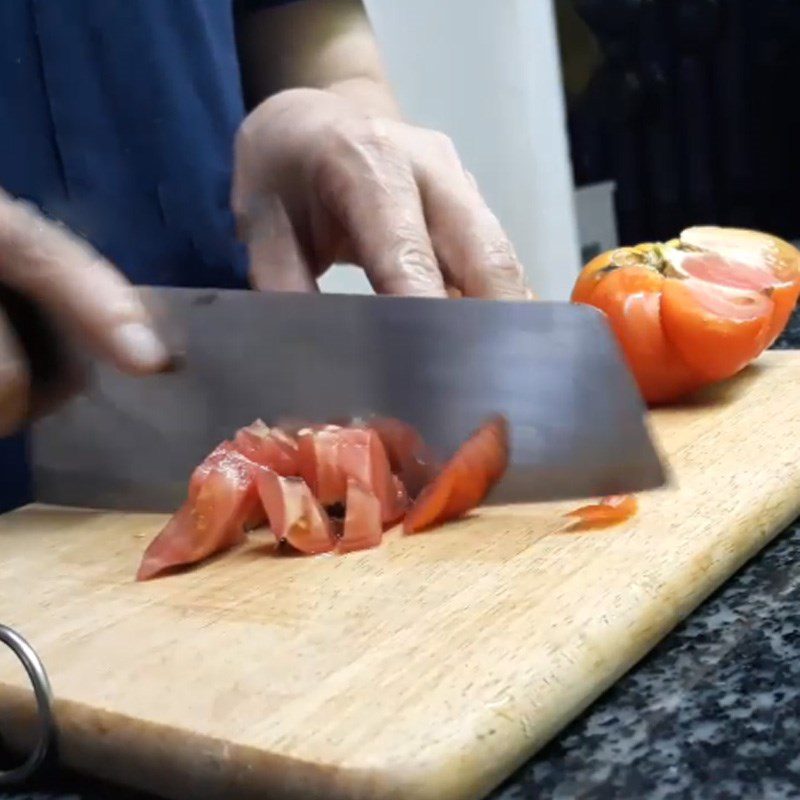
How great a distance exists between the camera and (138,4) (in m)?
1.30

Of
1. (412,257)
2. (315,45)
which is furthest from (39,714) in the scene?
(315,45)

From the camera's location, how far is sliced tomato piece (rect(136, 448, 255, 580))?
34.8 inches

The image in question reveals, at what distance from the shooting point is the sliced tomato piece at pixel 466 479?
2.98 feet

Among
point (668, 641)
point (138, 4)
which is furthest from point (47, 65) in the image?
point (668, 641)

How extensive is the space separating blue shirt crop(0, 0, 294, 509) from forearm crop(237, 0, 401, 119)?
96 mm

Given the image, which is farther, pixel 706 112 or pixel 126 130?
pixel 706 112

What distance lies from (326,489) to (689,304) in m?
0.43

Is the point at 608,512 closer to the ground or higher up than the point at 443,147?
closer to the ground

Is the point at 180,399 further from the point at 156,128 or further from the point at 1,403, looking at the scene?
the point at 156,128

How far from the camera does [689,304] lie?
118cm

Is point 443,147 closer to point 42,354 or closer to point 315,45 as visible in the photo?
point 315,45

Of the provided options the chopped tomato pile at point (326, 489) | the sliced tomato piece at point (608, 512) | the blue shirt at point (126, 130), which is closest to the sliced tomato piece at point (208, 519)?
the chopped tomato pile at point (326, 489)

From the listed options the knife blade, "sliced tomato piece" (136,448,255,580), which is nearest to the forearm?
the knife blade

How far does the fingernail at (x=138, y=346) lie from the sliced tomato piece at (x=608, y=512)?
0.34 metres
